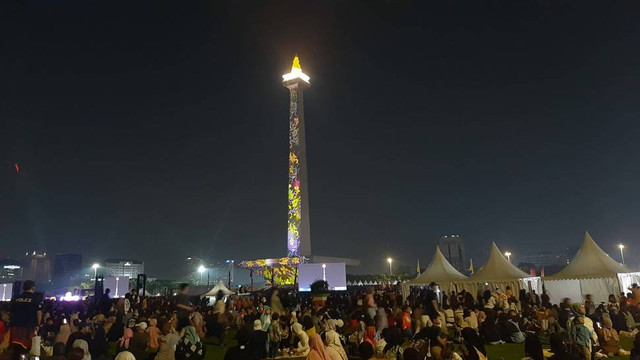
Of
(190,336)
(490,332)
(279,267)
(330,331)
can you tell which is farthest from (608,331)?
(279,267)

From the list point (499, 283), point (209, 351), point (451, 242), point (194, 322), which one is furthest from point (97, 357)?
point (451, 242)

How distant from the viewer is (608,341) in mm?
11578

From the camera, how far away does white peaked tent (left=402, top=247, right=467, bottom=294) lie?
24281 mm

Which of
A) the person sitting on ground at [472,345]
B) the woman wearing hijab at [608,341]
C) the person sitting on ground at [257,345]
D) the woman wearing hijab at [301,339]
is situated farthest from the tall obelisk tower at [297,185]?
the person sitting on ground at [472,345]

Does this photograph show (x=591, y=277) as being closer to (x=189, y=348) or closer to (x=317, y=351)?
(x=317, y=351)

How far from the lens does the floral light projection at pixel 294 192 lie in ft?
205

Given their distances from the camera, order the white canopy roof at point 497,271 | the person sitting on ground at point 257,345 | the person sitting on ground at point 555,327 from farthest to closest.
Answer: the white canopy roof at point 497,271 → the person sitting on ground at point 555,327 → the person sitting on ground at point 257,345

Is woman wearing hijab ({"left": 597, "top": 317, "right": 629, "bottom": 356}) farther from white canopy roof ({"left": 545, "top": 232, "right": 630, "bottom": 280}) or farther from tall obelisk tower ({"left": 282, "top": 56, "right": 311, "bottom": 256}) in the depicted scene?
tall obelisk tower ({"left": 282, "top": 56, "right": 311, "bottom": 256})

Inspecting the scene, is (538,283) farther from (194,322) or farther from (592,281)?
(194,322)

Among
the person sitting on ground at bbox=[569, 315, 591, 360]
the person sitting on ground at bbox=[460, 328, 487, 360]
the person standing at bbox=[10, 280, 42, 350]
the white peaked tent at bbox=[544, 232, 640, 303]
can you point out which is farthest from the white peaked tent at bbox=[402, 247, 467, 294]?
the person standing at bbox=[10, 280, 42, 350]

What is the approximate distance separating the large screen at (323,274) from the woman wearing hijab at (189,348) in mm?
20965

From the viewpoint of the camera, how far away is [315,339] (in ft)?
23.1

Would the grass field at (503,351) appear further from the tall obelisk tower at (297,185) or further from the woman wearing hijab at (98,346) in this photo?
the tall obelisk tower at (297,185)

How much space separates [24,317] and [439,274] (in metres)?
20.6
